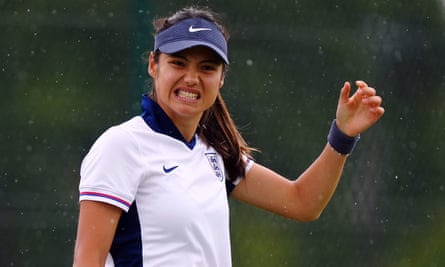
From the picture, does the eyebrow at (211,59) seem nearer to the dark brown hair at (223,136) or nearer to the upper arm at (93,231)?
the dark brown hair at (223,136)

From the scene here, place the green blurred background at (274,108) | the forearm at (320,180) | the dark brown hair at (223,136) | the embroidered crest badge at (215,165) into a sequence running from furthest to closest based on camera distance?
the green blurred background at (274,108)
the forearm at (320,180)
the dark brown hair at (223,136)
the embroidered crest badge at (215,165)

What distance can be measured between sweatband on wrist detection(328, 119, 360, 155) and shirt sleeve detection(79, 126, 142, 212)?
0.72 m

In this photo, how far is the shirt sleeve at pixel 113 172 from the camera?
2.79m

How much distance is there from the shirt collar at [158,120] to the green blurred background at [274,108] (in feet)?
5.33

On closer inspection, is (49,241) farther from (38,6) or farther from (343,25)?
(343,25)

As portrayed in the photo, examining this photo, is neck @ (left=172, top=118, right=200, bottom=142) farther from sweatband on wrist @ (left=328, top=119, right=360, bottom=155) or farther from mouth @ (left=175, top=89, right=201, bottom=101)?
sweatband on wrist @ (left=328, top=119, right=360, bottom=155)

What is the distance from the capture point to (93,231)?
2783 mm

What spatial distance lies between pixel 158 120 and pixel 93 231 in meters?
0.42

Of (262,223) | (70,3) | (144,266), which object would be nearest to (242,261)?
(262,223)

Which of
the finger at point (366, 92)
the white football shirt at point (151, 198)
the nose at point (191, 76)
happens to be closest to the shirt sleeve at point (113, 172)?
the white football shirt at point (151, 198)

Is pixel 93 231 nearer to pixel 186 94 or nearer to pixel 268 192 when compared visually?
pixel 186 94

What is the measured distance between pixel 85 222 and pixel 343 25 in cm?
245

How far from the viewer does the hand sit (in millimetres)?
3191

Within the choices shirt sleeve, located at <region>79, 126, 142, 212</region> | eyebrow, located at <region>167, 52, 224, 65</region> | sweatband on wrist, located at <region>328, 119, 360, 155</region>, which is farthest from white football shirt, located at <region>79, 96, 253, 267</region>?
sweatband on wrist, located at <region>328, 119, 360, 155</region>
